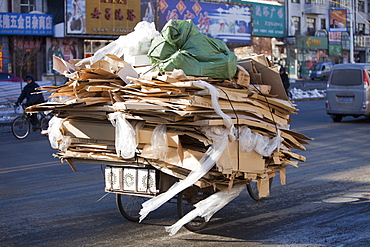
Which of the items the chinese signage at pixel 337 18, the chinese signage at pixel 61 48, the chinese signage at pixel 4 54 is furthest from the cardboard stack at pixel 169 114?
the chinese signage at pixel 337 18

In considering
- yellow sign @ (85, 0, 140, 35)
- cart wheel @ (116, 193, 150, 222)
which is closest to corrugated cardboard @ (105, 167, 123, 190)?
cart wheel @ (116, 193, 150, 222)

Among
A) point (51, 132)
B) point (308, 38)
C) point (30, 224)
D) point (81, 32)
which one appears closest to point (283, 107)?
point (51, 132)

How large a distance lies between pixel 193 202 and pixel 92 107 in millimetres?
1583

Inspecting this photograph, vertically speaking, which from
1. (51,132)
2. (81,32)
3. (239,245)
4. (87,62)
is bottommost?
(239,245)

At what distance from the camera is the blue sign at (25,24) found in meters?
33.3

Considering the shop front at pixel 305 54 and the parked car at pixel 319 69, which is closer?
the parked car at pixel 319 69

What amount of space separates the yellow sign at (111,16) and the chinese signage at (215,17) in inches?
132

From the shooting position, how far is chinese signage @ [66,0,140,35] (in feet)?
112

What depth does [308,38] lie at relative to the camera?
183ft

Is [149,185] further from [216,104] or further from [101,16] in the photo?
[101,16]

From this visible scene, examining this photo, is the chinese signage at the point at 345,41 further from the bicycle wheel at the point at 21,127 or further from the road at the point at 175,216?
the road at the point at 175,216

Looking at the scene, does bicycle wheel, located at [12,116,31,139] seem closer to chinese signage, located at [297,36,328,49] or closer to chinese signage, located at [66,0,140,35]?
chinese signage, located at [66,0,140,35]

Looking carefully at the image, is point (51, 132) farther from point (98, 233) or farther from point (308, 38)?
point (308, 38)

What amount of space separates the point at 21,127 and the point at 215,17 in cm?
2907
